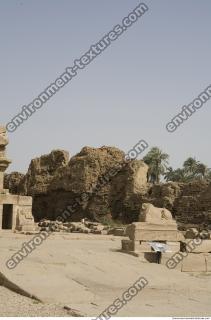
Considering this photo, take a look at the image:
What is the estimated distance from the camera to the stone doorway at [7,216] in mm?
22484

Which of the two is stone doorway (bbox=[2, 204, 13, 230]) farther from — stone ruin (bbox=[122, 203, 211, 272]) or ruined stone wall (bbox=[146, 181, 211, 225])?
ruined stone wall (bbox=[146, 181, 211, 225])

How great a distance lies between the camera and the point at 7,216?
75.4 ft

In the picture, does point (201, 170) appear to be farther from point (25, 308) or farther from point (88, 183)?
point (25, 308)

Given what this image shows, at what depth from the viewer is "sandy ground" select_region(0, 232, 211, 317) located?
7.92m

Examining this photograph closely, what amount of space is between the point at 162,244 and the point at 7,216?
11.0 metres

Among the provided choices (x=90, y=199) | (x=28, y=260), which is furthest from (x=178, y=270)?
(x=90, y=199)

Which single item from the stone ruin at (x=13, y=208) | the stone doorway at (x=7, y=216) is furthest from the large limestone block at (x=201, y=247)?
the stone doorway at (x=7, y=216)

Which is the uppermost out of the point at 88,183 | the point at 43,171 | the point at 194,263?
the point at 43,171

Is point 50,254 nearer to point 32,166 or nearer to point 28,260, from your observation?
point 28,260

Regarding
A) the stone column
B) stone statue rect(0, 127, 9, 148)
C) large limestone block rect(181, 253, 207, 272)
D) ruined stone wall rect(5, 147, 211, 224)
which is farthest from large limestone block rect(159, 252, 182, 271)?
ruined stone wall rect(5, 147, 211, 224)

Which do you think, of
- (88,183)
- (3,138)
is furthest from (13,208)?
(88,183)

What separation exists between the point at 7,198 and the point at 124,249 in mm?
9304

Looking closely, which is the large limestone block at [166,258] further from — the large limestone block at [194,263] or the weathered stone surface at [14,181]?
the weathered stone surface at [14,181]

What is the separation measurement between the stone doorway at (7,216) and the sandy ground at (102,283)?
9.88 meters
